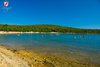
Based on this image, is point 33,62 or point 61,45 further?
point 61,45

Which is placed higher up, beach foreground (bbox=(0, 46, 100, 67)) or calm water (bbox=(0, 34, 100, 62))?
beach foreground (bbox=(0, 46, 100, 67))

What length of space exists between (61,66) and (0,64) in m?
6.03

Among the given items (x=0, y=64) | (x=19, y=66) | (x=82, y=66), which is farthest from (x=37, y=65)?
(x=82, y=66)

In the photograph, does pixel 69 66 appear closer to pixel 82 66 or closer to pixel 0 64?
pixel 82 66

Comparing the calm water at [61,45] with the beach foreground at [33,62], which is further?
the calm water at [61,45]

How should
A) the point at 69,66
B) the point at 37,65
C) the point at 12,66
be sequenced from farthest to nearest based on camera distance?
the point at 69,66 < the point at 37,65 < the point at 12,66

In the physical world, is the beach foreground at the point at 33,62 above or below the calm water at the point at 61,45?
above

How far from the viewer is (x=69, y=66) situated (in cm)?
2019

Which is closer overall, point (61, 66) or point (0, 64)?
point (0, 64)

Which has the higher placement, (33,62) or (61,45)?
(33,62)

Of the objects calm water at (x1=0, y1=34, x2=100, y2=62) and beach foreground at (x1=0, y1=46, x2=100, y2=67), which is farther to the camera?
calm water at (x1=0, y1=34, x2=100, y2=62)

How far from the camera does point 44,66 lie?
1878 centimetres

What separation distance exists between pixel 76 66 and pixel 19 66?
645cm

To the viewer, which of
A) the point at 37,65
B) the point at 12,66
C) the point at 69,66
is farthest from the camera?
the point at 69,66
